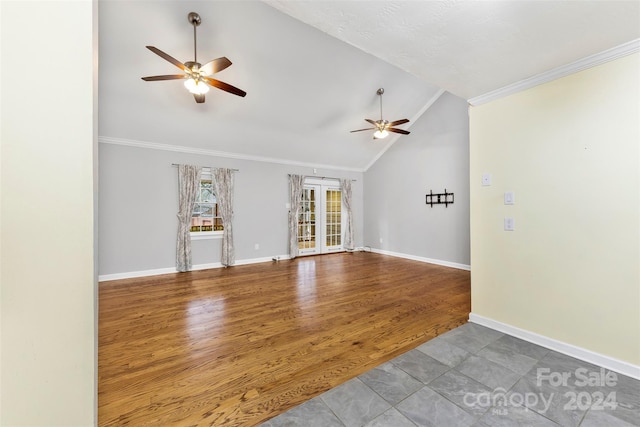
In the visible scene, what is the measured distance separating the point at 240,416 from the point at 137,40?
13.4ft

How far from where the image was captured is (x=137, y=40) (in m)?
3.07

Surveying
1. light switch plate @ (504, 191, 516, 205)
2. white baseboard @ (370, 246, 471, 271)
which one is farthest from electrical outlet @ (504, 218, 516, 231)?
white baseboard @ (370, 246, 471, 271)

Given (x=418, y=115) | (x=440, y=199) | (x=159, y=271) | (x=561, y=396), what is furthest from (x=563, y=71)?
(x=159, y=271)

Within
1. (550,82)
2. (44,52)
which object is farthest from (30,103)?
(550,82)

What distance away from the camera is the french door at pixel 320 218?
22.1ft

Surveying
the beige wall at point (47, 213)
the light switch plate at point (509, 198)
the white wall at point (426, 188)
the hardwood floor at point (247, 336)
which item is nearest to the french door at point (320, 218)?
the white wall at point (426, 188)

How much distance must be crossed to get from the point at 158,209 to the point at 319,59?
396cm

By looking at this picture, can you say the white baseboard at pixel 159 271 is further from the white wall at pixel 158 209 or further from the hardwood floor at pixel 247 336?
the hardwood floor at pixel 247 336

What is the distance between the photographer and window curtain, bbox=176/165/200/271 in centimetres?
496

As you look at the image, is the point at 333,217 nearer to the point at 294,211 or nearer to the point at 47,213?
the point at 294,211

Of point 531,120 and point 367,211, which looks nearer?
point 531,120

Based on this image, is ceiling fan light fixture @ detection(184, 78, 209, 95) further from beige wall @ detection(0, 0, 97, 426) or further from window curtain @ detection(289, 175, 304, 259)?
window curtain @ detection(289, 175, 304, 259)

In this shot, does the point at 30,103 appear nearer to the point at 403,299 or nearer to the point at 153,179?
the point at 403,299

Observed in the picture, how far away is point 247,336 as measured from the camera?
2.46 m
